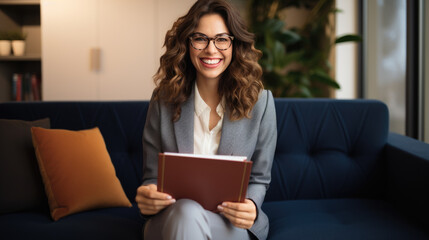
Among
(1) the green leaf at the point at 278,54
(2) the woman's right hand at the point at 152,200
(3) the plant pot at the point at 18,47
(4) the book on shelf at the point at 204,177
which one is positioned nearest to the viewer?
(4) the book on shelf at the point at 204,177

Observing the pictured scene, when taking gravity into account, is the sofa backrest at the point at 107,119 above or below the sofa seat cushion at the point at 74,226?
above

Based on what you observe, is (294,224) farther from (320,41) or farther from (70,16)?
(70,16)

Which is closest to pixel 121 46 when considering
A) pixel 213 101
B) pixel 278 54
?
pixel 278 54

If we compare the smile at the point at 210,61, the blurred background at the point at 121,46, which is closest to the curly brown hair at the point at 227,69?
the smile at the point at 210,61

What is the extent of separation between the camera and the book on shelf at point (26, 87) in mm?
3666

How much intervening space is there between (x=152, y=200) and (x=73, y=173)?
52 cm

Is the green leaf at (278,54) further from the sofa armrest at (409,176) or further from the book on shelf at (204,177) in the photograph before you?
the book on shelf at (204,177)

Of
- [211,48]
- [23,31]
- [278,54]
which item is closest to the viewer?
[211,48]

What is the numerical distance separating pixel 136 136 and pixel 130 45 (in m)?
2.07

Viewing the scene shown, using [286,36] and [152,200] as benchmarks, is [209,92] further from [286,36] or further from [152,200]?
[286,36]

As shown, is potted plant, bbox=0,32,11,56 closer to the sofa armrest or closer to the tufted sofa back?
the tufted sofa back

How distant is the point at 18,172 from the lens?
5.08 ft

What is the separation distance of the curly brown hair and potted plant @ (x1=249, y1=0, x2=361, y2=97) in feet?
5.20

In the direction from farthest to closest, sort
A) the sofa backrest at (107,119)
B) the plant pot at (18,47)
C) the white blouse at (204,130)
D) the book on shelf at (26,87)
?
the book on shelf at (26,87)
the plant pot at (18,47)
the sofa backrest at (107,119)
the white blouse at (204,130)
